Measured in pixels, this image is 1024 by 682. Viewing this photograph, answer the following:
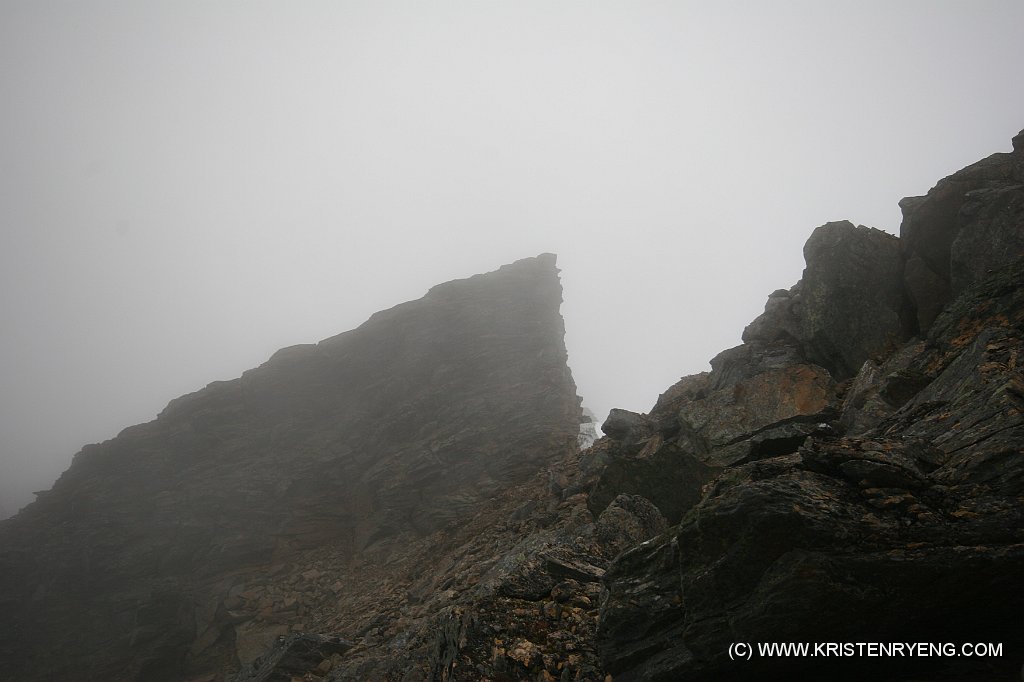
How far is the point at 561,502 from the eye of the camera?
78.1 feet

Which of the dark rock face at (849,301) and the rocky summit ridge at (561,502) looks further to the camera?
the dark rock face at (849,301)

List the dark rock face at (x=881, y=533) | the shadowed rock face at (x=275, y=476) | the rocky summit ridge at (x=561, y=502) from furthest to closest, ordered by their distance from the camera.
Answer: the shadowed rock face at (x=275, y=476) → the rocky summit ridge at (x=561, y=502) → the dark rock face at (x=881, y=533)

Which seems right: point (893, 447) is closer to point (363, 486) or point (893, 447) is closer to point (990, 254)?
point (990, 254)

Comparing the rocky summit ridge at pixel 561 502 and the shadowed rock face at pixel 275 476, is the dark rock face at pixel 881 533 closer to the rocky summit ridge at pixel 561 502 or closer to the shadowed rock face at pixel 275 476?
the rocky summit ridge at pixel 561 502

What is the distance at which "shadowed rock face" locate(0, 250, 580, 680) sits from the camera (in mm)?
32312

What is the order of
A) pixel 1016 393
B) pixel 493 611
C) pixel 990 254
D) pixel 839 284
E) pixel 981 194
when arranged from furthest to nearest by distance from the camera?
pixel 839 284, pixel 981 194, pixel 990 254, pixel 493 611, pixel 1016 393

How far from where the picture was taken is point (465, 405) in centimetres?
3706

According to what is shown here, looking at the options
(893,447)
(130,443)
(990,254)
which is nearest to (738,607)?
(893,447)

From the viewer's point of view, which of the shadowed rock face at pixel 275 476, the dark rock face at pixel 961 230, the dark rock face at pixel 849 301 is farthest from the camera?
the shadowed rock face at pixel 275 476

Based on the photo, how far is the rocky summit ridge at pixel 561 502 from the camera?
25.0 feet

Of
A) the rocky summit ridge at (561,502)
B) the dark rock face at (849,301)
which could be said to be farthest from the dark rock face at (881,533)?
the dark rock face at (849,301)

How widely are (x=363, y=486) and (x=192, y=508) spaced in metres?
14.1

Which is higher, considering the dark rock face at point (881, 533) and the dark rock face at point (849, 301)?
the dark rock face at point (849, 301)

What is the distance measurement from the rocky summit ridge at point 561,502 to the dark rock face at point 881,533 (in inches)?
1.8
